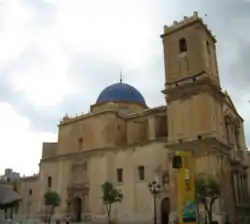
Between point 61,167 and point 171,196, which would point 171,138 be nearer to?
point 171,196

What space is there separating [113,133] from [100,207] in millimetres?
7217

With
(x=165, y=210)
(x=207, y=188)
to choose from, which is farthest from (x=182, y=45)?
(x=165, y=210)

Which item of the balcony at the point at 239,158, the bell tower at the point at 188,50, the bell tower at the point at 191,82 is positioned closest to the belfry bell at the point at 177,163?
the bell tower at the point at 191,82

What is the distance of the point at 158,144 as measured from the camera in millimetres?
31922

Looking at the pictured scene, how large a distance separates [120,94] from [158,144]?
35.4ft

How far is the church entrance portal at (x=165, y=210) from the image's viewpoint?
30.4 m

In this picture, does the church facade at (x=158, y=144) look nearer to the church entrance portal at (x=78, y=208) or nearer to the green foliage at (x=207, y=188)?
the church entrance portal at (x=78, y=208)

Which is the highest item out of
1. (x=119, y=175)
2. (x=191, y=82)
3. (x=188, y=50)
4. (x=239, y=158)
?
(x=188, y=50)

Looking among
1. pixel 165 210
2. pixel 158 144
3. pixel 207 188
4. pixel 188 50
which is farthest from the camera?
pixel 188 50

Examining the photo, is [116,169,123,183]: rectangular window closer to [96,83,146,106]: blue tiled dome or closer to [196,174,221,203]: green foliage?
[96,83,146,106]: blue tiled dome

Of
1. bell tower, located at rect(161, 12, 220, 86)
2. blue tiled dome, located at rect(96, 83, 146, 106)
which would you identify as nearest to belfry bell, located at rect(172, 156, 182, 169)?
bell tower, located at rect(161, 12, 220, 86)

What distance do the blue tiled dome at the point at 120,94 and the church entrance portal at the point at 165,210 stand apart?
13803 millimetres

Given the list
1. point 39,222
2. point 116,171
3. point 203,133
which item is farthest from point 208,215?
point 39,222

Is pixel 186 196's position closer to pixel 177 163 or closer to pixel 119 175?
pixel 177 163
